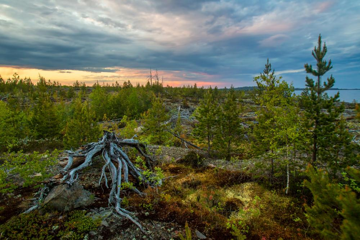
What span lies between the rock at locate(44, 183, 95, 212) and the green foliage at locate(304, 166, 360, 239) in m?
6.58

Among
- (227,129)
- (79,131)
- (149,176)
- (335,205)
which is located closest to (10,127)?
(79,131)

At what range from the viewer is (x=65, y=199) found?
5879mm

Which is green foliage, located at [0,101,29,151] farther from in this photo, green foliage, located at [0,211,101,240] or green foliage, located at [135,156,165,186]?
green foliage, located at [135,156,165,186]

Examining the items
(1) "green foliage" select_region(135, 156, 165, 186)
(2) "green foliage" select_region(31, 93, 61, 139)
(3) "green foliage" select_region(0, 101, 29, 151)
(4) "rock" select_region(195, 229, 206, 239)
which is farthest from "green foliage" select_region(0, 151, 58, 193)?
(2) "green foliage" select_region(31, 93, 61, 139)

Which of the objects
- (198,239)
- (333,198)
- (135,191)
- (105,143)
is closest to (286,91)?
(333,198)

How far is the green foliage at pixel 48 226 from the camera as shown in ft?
15.7

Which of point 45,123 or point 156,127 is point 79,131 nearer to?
point 45,123

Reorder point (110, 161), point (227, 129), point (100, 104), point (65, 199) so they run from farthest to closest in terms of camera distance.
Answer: point (100, 104) → point (227, 129) → point (110, 161) → point (65, 199)

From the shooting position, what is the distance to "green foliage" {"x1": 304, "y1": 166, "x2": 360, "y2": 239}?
249 centimetres

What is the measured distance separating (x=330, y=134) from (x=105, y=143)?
10.7 metres

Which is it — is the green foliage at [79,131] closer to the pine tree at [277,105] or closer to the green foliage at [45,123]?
the green foliage at [45,123]

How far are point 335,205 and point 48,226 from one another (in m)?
6.86

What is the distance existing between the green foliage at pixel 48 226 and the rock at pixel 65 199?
301 millimetres

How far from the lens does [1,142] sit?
14.0 metres
